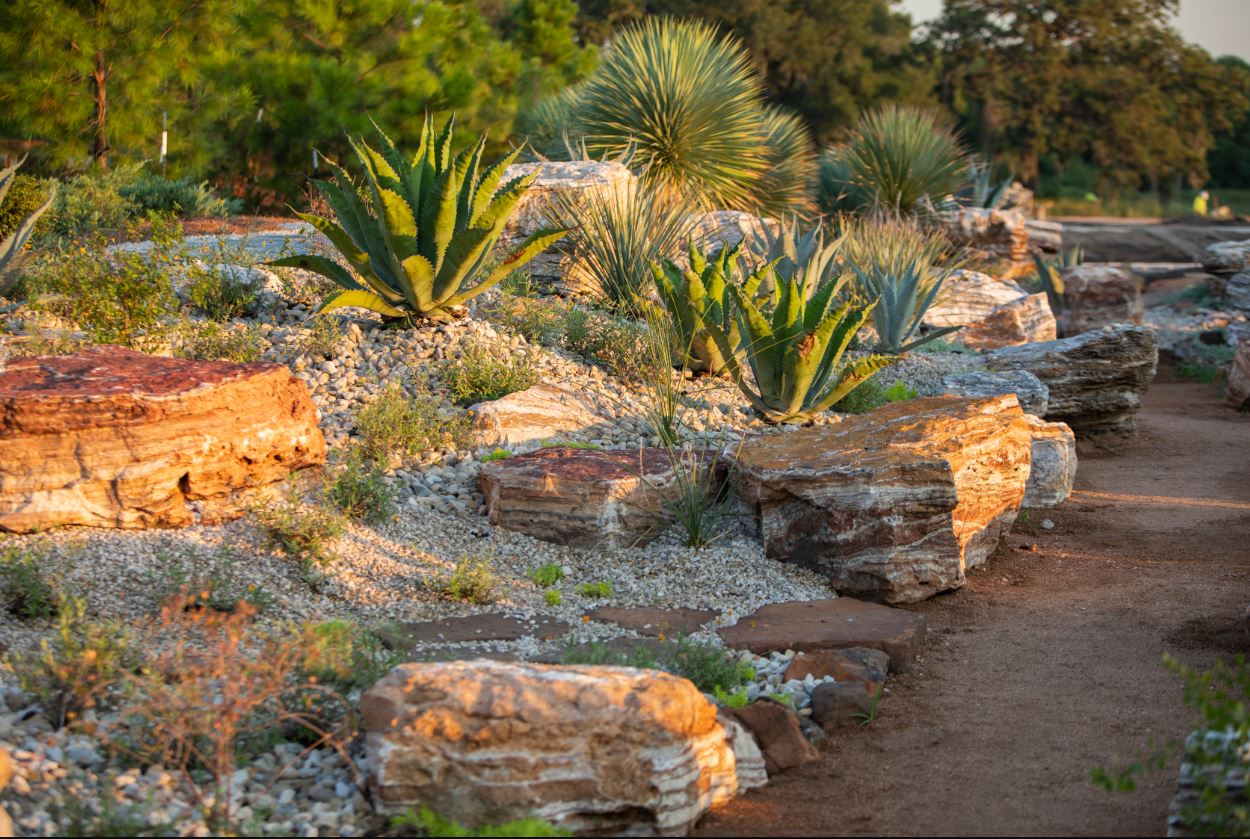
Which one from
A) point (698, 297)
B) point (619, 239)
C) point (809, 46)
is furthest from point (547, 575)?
point (809, 46)

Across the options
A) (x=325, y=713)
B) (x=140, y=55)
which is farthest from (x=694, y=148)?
(x=325, y=713)

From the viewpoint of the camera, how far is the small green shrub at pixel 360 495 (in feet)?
17.9

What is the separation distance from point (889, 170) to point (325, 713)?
13.0 metres

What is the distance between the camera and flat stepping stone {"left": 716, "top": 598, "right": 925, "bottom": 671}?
466cm

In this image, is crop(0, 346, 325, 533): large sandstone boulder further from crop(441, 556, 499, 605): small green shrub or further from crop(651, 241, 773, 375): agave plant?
crop(651, 241, 773, 375): agave plant

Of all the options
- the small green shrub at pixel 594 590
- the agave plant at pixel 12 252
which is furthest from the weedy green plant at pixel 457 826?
the agave plant at pixel 12 252

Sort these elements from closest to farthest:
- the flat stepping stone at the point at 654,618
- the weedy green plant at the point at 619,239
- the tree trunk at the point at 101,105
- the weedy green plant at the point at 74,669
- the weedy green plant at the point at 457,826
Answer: the weedy green plant at the point at 457,826 → the weedy green plant at the point at 74,669 → the flat stepping stone at the point at 654,618 → the weedy green plant at the point at 619,239 → the tree trunk at the point at 101,105

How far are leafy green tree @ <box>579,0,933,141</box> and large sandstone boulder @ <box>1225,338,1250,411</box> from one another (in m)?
20.0

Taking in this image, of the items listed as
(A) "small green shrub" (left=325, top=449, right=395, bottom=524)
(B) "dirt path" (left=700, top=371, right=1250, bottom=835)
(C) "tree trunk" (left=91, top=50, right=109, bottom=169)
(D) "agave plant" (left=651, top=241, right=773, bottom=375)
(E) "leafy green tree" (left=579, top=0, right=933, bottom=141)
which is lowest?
(B) "dirt path" (left=700, top=371, right=1250, bottom=835)

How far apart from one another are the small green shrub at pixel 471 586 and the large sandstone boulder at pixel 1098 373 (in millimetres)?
5395

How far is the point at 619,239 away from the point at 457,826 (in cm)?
610

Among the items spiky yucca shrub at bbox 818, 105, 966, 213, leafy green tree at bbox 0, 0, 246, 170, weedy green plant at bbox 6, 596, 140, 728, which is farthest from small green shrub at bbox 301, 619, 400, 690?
spiky yucca shrub at bbox 818, 105, 966, 213

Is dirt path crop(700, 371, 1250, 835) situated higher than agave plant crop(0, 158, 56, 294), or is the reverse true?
agave plant crop(0, 158, 56, 294)

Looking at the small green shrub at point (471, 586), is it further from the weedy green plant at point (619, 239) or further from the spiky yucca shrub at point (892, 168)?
the spiky yucca shrub at point (892, 168)
